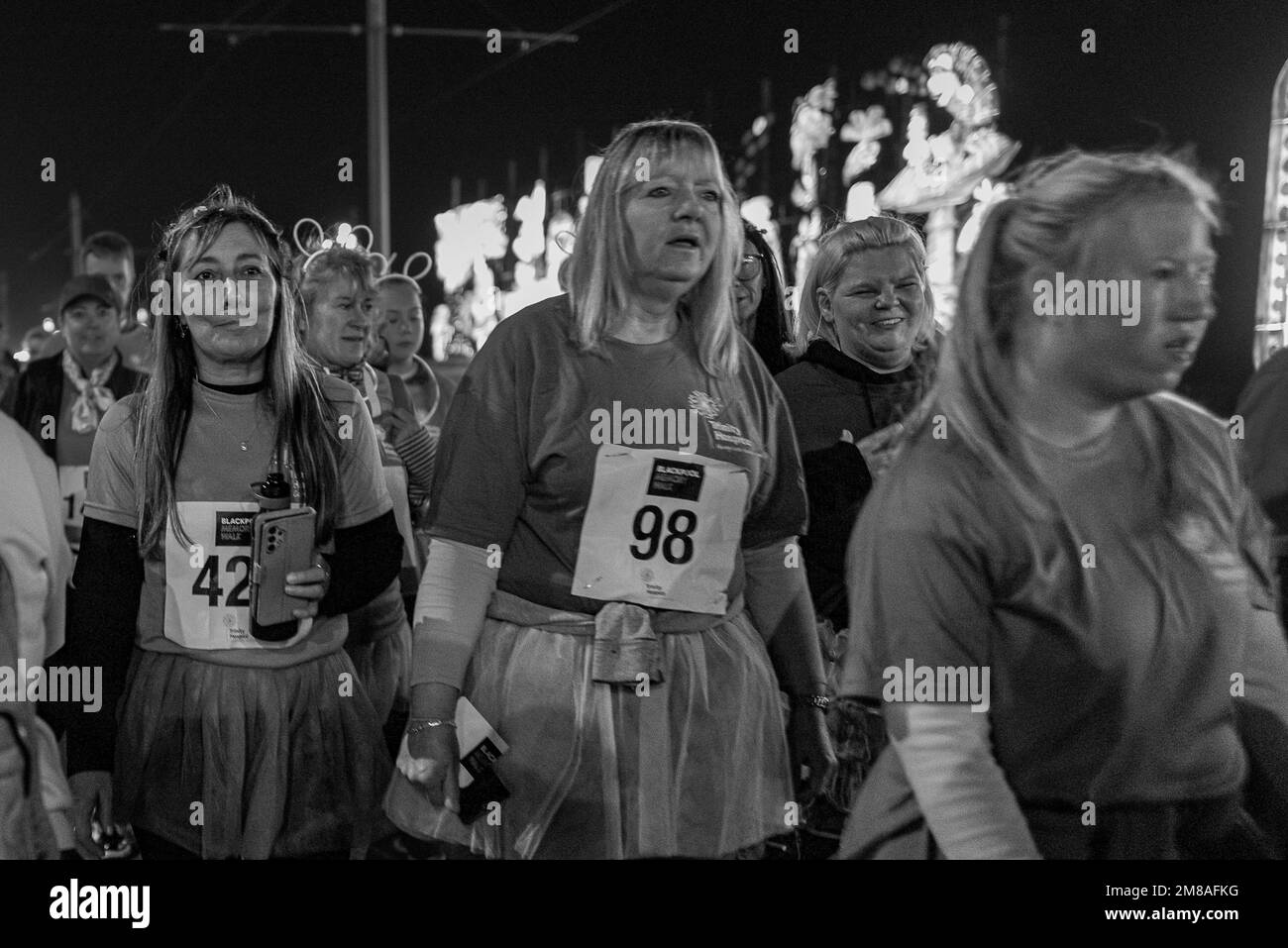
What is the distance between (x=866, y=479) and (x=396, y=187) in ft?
8.63

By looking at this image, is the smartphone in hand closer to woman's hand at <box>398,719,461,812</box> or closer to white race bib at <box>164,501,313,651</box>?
white race bib at <box>164,501,313,651</box>

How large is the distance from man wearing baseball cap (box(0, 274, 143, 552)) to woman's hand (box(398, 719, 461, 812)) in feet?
8.27

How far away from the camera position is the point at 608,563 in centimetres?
275

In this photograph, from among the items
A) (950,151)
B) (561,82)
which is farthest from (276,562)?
(950,151)

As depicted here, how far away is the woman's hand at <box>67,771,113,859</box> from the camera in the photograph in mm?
2867

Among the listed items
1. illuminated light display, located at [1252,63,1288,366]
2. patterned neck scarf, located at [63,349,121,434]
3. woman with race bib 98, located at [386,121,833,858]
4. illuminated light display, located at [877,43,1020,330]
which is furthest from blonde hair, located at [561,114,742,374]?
patterned neck scarf, located at [63,349,121,434]

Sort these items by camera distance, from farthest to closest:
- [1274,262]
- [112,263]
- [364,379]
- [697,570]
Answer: [112,263]
[364,379]
[1274,262]
[697,570]

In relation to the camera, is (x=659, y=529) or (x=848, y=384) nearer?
(x=659, y=529)

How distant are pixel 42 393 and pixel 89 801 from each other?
241cm

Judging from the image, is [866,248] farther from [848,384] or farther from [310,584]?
[310,584]

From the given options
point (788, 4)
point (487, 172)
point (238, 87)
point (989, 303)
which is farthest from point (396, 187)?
point (989, 303)

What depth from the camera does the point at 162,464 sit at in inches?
115

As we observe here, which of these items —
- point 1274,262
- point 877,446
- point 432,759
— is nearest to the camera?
point 432,759

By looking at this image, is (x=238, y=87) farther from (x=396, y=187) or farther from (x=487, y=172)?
(x=487, y=172)
